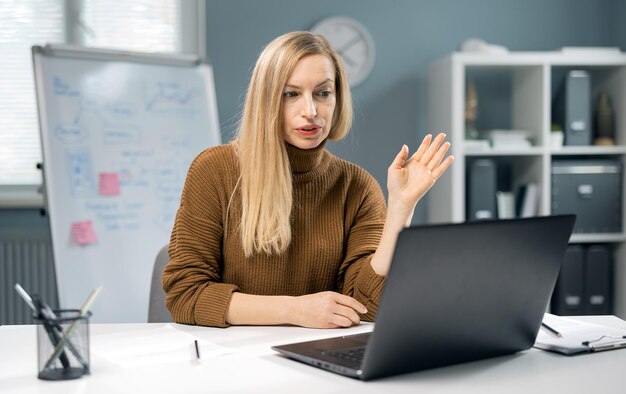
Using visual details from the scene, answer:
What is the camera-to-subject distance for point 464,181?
3738 millimetres

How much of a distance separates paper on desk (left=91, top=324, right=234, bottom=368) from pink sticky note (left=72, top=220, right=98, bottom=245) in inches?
61.7

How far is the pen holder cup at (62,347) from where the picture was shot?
1.11 metres

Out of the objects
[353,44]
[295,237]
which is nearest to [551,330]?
[295,237]

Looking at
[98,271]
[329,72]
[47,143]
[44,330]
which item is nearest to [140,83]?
[47,143]

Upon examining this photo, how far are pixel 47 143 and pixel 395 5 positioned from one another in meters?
1.86

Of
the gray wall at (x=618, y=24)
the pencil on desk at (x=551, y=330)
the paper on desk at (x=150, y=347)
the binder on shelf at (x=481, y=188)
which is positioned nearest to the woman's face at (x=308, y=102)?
the paper on desk at (x=150, y=347)

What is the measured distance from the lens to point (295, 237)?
5.78 feet

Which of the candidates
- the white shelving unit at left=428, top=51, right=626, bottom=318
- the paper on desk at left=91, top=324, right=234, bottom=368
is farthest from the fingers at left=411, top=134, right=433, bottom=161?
the white shelving unit at left=428, top=51, right=626, bottom=318

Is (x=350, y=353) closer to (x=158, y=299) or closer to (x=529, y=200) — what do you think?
(x=158, y=299)

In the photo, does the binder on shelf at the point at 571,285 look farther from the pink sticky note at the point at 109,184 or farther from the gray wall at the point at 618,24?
the pink sticky note at the point at 109,184

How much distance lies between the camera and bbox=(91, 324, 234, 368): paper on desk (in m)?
1.21

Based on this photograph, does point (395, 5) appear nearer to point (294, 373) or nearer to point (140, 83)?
point (140, 83)

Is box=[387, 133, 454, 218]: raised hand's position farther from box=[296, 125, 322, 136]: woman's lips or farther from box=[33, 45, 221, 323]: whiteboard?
box=[33, 45, 221, 323]: whiteboard

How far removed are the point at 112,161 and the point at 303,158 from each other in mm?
1456
